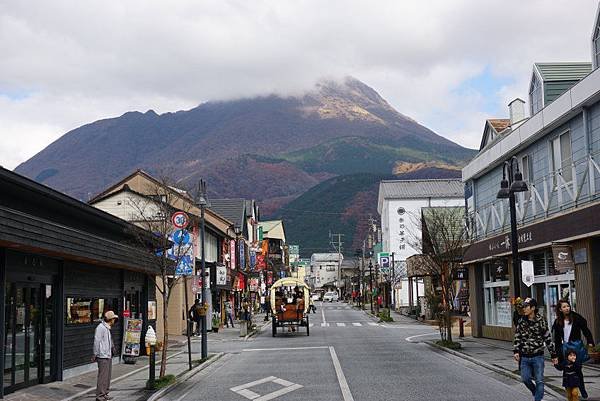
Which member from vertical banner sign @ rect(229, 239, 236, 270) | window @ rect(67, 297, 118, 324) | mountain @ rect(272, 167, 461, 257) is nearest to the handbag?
window @ rect(67, 297, 118, 324)

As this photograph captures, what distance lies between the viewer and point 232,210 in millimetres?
64688

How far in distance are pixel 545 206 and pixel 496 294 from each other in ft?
26.4

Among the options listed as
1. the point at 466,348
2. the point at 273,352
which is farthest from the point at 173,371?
the point at 466,348

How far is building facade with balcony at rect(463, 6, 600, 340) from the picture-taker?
1947cm

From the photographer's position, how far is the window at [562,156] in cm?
2224

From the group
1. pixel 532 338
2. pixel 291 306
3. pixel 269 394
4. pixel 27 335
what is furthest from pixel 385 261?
pixel 532 338

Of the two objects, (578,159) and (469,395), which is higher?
(578,159)

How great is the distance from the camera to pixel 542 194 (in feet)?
80.1

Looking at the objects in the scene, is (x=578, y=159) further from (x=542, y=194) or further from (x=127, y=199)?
(x=127, y=199)

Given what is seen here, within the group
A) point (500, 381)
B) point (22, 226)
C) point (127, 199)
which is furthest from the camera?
point (127, 199)

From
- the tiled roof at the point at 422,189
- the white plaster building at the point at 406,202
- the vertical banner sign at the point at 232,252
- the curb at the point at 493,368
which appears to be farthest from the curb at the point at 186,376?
the tiled roof at the point at 422,189

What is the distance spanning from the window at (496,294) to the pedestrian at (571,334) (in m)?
15.0

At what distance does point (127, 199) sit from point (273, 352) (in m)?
15.4

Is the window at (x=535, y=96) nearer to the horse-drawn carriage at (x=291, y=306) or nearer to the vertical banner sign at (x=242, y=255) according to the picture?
the horse-drawn carriage at (x=291, y=306)
